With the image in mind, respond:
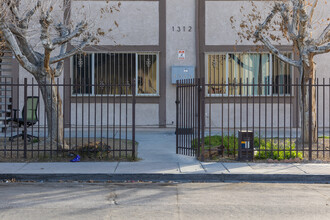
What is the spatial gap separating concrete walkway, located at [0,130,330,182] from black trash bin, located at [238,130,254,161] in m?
0.44

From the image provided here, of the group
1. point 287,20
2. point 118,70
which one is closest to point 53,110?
point 118,70

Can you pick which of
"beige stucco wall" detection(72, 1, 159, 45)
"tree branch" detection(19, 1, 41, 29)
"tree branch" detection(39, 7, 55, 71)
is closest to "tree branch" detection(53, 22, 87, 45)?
"tree branch" detection(39, 7, 55, 71)

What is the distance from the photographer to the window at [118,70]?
58.0 ft

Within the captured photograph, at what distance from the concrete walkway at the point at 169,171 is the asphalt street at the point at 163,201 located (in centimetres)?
42

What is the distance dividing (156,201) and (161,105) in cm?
1025

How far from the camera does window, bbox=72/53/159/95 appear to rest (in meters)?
17.7

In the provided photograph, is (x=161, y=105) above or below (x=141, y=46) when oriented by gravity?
below

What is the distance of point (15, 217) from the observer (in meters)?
6.47

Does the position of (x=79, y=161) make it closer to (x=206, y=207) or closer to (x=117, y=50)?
(x=206, y=207)

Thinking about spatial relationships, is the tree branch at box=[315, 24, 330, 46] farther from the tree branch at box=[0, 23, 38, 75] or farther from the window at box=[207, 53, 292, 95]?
the tree branch at box=[0, 23, 38, 75]

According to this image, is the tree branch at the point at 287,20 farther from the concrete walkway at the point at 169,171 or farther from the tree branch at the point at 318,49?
the concrete walkway at the point at 169,171

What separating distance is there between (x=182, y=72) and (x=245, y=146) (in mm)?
6498

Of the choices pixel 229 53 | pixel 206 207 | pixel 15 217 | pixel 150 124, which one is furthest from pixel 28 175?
pixel 229 53

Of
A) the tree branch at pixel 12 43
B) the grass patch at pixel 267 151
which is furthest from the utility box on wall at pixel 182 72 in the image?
the tree branch at pixel 12 43
